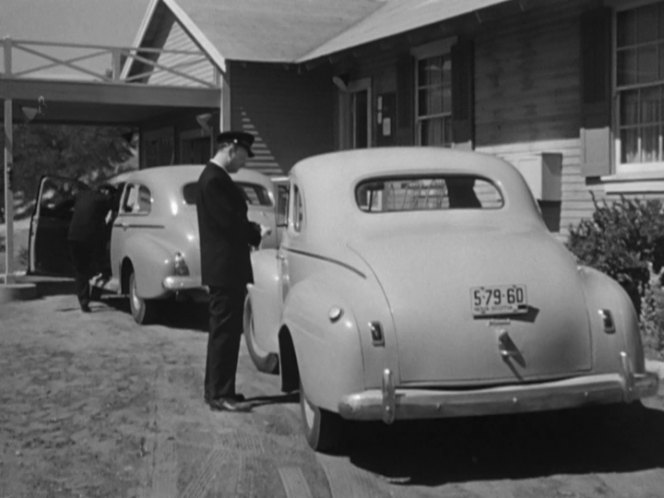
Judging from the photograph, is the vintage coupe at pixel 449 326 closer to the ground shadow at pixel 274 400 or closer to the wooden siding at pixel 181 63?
the ground shadow at pixel 274 400

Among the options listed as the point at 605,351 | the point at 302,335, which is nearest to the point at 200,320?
the point at 302,335

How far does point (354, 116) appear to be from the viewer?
18531mm

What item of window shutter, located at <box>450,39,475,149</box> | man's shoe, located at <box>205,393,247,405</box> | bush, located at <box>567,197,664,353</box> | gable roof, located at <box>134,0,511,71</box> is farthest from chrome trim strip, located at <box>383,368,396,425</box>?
gable roof, located at <box>134,0,511,71</box>

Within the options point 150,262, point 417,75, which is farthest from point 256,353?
point 417,75

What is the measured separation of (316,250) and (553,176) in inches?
252

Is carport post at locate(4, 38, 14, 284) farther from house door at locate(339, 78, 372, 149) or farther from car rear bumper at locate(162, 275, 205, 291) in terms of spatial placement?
house door at locate(339, 78, 372, 149)

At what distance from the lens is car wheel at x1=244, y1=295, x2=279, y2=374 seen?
8250mm

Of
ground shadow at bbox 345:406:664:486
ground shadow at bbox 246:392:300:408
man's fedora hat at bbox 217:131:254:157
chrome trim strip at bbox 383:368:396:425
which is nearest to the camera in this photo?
chrome trim strip at bbox 383:368:396:425

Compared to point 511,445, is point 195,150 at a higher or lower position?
higher

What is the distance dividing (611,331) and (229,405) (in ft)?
9.26

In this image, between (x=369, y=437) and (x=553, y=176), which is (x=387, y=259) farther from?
(x=553, y=176)

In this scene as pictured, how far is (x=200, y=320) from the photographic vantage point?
1238cm

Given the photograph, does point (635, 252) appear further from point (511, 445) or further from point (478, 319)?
point (478, 319)

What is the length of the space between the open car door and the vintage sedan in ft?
2.52
